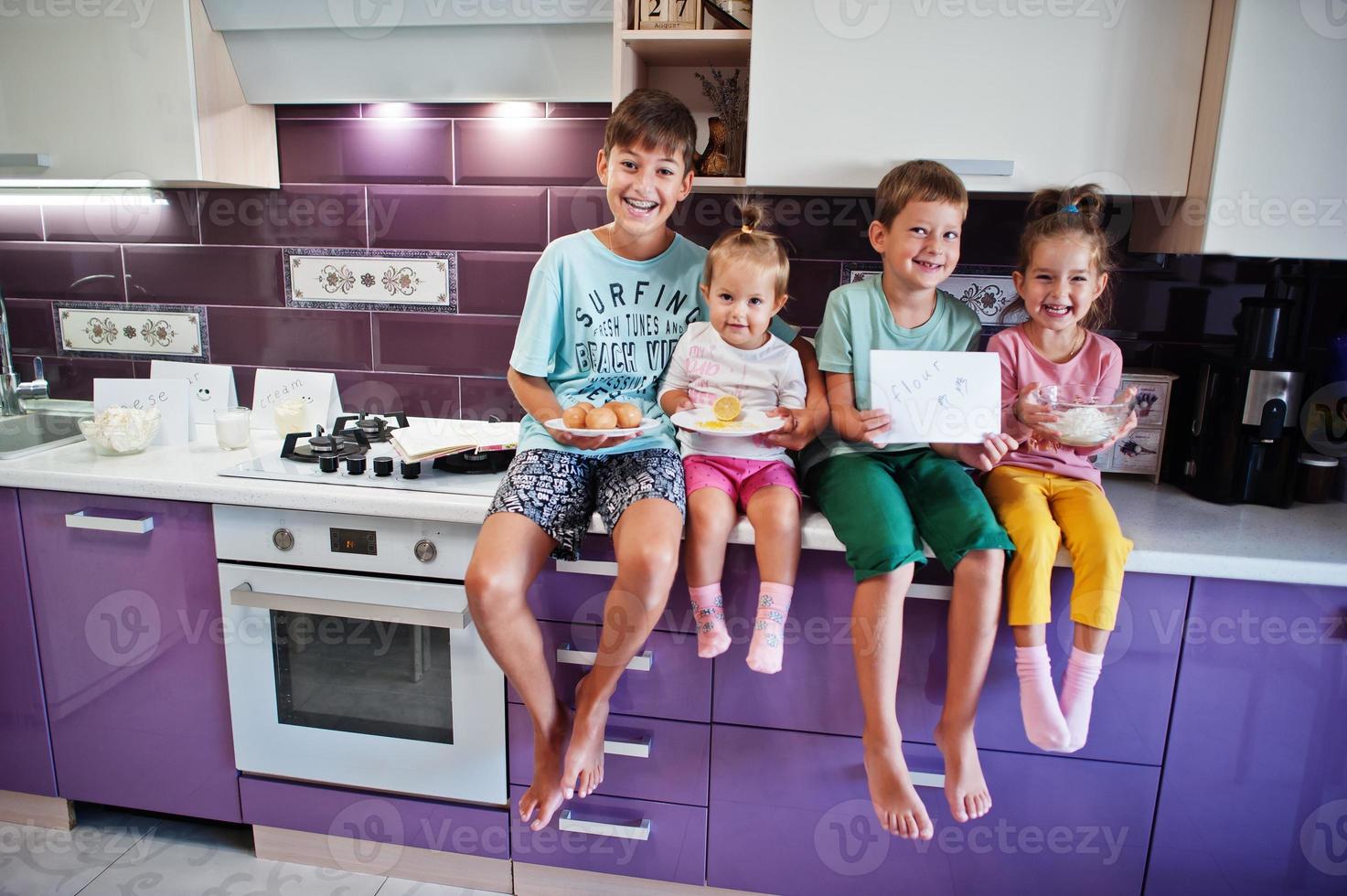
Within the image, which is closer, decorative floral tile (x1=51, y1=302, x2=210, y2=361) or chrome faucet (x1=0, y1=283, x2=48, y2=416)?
chrome faucet (x1=0, y1=283, x2=48, y2=416)

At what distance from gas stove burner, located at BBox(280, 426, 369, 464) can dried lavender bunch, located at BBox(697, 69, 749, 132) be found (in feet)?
3.17

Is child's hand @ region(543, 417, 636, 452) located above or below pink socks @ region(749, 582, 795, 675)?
above

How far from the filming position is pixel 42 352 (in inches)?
85.0

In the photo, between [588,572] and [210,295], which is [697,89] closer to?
[588,572]

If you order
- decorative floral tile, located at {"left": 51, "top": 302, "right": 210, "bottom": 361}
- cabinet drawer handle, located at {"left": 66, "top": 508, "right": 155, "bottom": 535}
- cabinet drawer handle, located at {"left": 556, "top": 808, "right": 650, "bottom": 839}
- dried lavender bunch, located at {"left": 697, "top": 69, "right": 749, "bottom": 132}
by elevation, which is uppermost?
dried lavender bunch, located at {"left": 697, "top": 69, "right": 749, "bottom": 132}

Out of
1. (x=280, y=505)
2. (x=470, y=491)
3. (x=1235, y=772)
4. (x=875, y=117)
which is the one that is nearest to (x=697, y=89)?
(x=875, y=117)

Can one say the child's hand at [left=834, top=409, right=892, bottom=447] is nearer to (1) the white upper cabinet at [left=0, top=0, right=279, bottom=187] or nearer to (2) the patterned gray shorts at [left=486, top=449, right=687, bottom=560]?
(2) the patterned gray shorts at [left=486, top=449, right=687, bottom=560]

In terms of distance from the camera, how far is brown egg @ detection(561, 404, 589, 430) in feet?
4.46

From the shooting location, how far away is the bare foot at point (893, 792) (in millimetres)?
1263

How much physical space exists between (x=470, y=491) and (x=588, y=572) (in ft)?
0.84

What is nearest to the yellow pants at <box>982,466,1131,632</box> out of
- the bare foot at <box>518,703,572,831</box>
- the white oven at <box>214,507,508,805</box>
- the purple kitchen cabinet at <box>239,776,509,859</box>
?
the bare foot at <box>518,703,572,831</box>

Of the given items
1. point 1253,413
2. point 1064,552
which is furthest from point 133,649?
point 1253,413

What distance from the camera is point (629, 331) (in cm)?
151

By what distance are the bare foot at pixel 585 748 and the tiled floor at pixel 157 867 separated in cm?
46
